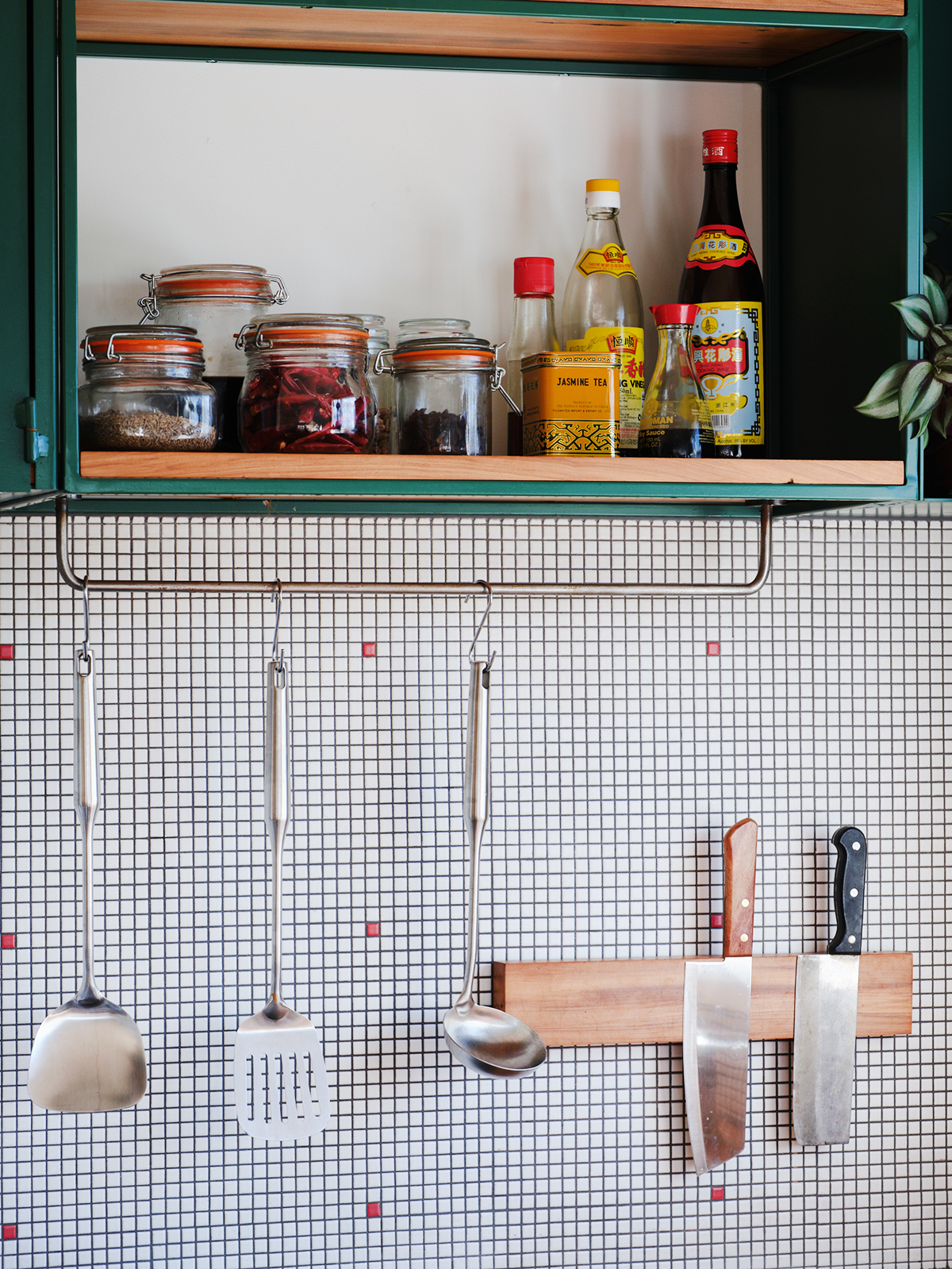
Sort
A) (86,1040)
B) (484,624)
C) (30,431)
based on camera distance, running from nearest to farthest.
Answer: (30,431), (86,1040), (484,624)

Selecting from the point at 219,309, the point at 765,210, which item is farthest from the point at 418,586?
the point at 765,210

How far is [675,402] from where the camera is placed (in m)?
1.09

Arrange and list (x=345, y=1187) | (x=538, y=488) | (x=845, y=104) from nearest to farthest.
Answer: (x=538, y=488)
(x=845, y=104)
(x=345, y=1187)

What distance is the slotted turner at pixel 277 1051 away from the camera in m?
1.12

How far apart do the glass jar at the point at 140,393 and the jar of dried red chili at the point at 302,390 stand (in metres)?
0.05

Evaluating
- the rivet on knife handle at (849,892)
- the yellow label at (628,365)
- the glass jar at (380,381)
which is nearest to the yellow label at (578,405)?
the yellow label at (628,365)

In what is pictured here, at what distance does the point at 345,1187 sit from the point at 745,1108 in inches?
16.3

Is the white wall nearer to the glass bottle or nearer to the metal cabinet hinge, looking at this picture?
the glass bottle

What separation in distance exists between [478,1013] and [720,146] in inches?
33.9

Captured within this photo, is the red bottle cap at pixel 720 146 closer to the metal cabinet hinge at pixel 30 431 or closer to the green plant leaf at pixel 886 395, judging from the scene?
the green plant leaf at pixel 886 395

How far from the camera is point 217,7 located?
1.01m

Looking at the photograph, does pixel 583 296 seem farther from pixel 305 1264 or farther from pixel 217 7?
pixel 305 1264

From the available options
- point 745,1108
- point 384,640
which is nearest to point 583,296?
point 384,640

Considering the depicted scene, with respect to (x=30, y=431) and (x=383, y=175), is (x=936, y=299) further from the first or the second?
(x=30, y=431)
